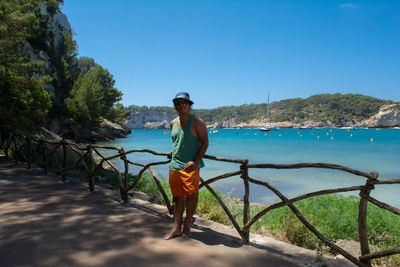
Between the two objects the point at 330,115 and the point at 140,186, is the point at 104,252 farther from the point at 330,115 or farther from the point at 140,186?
the point at 330,115

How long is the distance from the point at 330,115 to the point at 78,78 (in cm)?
13163

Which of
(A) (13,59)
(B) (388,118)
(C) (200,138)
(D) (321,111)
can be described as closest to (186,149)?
(C) (200,138)

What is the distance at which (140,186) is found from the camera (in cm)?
680

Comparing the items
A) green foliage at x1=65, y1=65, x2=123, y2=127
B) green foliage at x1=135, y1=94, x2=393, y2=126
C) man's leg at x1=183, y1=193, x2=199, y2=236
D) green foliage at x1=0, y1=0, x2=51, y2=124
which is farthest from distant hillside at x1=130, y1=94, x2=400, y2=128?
man's leg at x1=183, y1=193, x2=199, y2=236

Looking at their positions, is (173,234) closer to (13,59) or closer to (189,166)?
(189,166)

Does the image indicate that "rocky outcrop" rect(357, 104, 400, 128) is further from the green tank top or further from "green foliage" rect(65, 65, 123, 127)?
the green tank top

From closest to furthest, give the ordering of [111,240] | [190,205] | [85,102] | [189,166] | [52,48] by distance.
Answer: [189,166], [111,240], [190,205], [52,48], [85,102]

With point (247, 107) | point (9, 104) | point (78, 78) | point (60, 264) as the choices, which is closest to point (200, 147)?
point (60, 264)

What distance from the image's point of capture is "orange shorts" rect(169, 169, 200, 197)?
320 cm

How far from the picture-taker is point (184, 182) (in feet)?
10.5

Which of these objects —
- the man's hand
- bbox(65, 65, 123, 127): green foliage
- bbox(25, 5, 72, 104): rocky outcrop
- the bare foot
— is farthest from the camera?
bbox(65, 65, 123, 127): green foliage

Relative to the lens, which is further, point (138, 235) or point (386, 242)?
point (386, 242)

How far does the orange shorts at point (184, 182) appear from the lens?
3.20 meters

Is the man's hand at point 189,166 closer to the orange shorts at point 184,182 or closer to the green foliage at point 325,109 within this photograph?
the orange shorts at point 184,182
